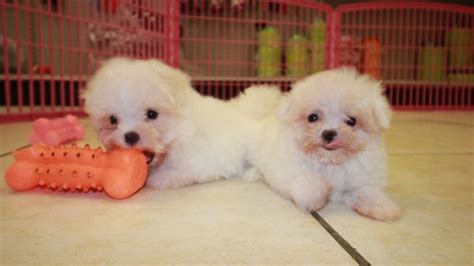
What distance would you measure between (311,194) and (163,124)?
2.10 feet

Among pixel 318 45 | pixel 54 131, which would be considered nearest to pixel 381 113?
pixel 54 131

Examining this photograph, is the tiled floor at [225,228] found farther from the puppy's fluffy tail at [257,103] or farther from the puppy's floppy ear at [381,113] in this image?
the puppy's fluffy tail at [257,103]

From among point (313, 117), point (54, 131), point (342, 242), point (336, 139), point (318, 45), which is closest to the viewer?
point (342, 242)

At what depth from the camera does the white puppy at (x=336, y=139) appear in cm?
156

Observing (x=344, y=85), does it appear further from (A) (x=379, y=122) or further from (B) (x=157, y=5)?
(B) (x=157, y=5)

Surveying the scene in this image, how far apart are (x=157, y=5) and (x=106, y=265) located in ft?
11.7

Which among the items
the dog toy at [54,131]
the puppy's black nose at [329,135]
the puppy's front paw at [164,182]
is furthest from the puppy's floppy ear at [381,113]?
the dog toy at [54,131]

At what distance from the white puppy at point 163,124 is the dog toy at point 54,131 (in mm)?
754

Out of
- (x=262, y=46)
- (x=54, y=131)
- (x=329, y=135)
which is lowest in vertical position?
(x=54, y=131)

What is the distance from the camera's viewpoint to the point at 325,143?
157 centimetres

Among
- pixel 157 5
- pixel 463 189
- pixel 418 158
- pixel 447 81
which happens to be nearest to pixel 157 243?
pixel 463 189

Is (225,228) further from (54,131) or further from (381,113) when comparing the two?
(54,131)

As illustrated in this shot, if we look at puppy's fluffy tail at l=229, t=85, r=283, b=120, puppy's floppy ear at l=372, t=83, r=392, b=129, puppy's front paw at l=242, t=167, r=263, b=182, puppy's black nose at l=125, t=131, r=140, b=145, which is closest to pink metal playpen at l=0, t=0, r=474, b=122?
puppy's fluffy tail at l=229, t=85, r=283, b=120

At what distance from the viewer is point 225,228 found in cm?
128
